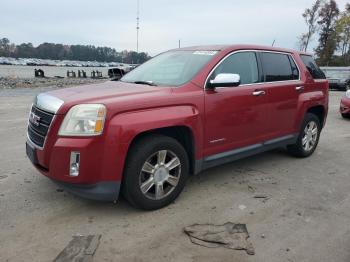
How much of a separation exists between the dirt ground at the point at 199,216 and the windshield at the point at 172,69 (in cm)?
138

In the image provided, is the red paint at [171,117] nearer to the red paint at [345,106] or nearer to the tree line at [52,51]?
the red paint at [345,106]

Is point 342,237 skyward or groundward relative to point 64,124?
groundward

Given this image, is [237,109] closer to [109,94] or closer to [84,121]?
[109,94]

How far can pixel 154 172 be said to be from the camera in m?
3.98

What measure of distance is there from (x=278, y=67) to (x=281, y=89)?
1.27 feet

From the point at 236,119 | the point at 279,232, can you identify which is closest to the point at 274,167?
the point at 236,119

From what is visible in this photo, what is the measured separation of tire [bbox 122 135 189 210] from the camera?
378cm

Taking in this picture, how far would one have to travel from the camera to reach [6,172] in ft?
16.8

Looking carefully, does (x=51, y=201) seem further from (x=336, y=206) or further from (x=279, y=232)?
(x=336, y=206)

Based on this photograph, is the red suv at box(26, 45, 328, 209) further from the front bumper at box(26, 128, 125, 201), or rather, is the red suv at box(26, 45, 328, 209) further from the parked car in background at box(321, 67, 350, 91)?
the parked car in background at box(321, 67, 350, 91)

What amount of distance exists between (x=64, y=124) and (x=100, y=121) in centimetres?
36

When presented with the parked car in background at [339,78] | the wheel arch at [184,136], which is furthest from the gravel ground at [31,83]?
the wheel arch at [184,136]

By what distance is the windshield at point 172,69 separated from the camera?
4.50 m

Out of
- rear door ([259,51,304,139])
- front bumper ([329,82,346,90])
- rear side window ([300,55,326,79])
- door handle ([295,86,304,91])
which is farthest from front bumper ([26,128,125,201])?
front bumper ([329,82,346,90])
